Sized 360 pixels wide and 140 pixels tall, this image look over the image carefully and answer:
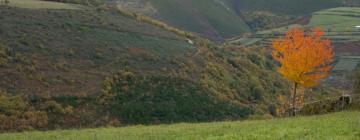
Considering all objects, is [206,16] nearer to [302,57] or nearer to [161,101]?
[161,101]

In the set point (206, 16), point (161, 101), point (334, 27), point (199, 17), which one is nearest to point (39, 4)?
point (161, 101)

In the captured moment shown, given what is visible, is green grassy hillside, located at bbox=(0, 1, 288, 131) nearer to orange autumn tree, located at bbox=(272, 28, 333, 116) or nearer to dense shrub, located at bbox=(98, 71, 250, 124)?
dense shrub, located at bbox=(98, 71, 250, 124)

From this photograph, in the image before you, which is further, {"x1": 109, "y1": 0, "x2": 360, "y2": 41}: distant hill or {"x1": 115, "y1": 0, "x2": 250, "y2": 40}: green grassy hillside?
{"x1": 115, "y1": 0, "x2": 250, "y2": 40}: green grassy hillside

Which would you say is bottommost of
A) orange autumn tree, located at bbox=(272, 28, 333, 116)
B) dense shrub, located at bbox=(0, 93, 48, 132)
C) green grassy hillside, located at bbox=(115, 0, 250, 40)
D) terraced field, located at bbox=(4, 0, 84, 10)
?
dense shrub, located at bbox=(0, 93, 48, 132)

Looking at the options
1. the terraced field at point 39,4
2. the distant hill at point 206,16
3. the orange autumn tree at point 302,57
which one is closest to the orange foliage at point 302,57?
the orange autumn tree at point 302,57

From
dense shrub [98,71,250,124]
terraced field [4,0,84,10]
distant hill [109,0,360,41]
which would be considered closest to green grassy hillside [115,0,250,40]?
distant hill [109,0,360,41]

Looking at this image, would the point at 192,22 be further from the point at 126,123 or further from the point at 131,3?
the point at 126,123

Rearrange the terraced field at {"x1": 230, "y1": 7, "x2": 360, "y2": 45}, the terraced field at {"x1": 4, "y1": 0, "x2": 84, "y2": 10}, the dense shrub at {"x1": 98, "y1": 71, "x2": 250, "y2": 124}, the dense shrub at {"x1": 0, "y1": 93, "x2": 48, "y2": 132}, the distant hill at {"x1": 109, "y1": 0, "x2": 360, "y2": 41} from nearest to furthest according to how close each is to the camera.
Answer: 1. the dense shrub at {"x1": 0, "y1": 93, "x2": 48, "y2": 132}
2. the dense shrub at {"x1": 98, "y1": 71, "x2": 250, "y2": 124}
3. the terraced field at {"x1": 4, "y1": 0, "x2": 84, "y2": 10}
4. the terraced field at {"x1": 230, "y1": 7, "x2": 360, "y2": 45}
5. the distant hill at {"x1": 109, "y1": 0, "x2": 360, "y2": 41}

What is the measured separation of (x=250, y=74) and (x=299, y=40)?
134ft

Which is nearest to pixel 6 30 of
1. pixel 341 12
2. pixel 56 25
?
pixel 56 25

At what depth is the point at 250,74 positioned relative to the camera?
87750mm

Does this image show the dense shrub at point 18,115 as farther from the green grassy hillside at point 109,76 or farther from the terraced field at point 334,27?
the terraced field at point 334,27

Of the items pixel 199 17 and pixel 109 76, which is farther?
pixel 199 17

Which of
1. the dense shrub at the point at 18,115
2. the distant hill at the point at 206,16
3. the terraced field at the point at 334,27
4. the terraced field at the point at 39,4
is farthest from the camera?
the distant hill at the point at 206,16
